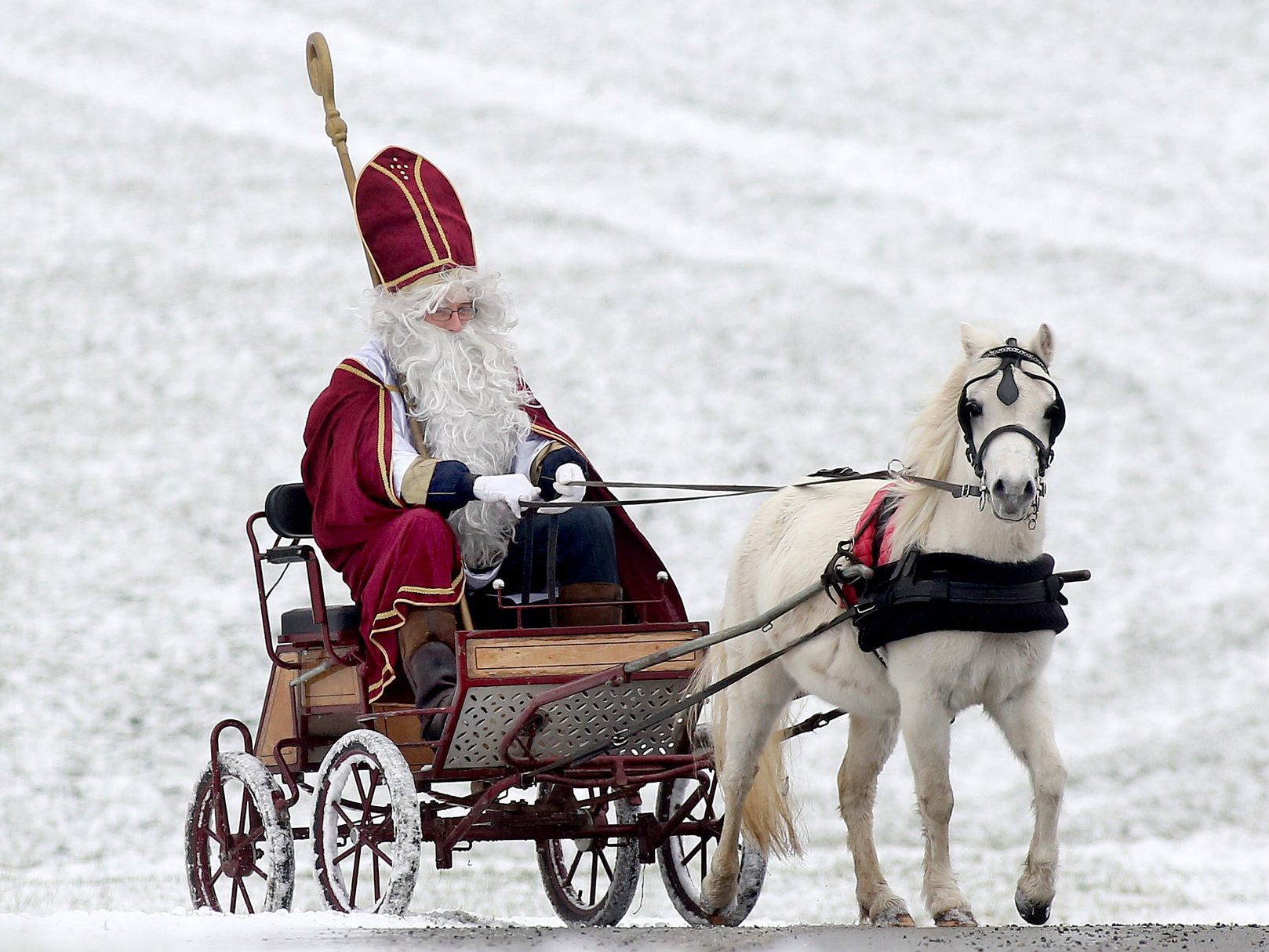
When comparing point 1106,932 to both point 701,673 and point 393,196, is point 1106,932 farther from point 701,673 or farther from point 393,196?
point 393,196

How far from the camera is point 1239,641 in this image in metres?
12.7

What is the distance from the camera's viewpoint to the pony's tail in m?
5.99

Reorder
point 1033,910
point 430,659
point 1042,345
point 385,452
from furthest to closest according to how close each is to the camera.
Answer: point 385,452, point 430,659, point 1042,345, point 1033,910

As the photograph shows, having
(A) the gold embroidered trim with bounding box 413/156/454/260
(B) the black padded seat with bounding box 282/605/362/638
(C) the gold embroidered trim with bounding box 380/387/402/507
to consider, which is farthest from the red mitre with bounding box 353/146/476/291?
(B) the black padded seat with bounding box 282/605/362/638

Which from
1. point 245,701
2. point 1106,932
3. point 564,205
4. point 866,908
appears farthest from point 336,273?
point 1106,932

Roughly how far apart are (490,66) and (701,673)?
16.4 meters

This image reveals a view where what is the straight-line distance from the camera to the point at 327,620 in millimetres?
6035

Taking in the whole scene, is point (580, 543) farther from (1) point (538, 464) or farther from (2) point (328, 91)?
(2) point (328, 91)

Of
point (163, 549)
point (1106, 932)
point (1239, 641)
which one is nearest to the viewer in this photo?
point (1106, 932)

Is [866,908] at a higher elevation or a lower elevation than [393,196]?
lower

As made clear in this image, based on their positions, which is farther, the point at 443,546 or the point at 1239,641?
the point at 1239,641

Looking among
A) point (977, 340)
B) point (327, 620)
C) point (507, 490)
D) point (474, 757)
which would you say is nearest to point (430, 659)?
point (474, 757)

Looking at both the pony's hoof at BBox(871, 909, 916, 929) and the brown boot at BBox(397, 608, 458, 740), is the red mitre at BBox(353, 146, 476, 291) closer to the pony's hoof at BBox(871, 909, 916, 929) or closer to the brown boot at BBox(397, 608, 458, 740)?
the brown boot at BBox(397, 608, 458, 740)

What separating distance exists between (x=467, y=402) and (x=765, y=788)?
→ 171 cm
